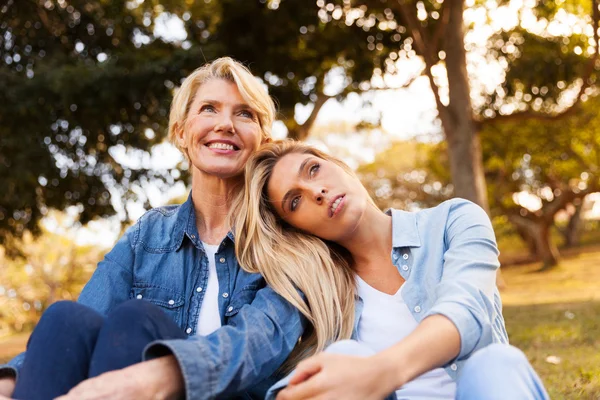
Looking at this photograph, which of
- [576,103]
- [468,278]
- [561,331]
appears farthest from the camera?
[576,103]

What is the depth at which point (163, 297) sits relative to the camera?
2863mm

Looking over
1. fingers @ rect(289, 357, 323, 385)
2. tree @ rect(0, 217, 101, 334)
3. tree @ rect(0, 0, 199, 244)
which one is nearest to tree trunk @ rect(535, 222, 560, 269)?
tree @ rect(0, 0, 199, 244)

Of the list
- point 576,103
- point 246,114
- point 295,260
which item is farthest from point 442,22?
point 295,260

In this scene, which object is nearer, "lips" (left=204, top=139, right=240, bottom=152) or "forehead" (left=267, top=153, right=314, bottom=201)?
"forehead" (left=267, top=153, right=314, bottom=201)

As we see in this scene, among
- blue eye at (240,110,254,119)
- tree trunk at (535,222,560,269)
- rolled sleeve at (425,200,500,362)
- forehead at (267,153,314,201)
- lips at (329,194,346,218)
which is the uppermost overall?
blue eye at (240,110,254,119)

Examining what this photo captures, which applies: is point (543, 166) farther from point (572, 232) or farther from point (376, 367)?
point (376, 367)

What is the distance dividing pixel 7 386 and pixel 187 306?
0.80 m

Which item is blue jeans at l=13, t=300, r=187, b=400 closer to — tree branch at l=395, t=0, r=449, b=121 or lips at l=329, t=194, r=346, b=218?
lips at l=329, t=194, r=346, b=218

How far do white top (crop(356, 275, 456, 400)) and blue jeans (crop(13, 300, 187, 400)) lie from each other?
77 cm

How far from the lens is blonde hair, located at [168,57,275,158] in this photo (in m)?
3.16

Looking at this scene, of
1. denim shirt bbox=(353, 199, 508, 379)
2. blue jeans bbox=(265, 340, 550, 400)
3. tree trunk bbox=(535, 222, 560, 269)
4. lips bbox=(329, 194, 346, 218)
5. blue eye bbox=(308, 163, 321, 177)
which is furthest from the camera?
tree trunk bbox=(535, 222, 560, 269)

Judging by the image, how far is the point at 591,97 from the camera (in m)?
19.3

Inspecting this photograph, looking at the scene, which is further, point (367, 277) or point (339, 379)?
point (367, 277)

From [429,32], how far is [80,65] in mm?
6501
